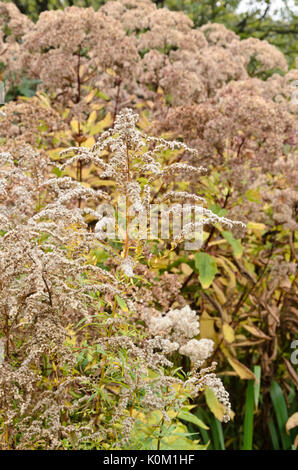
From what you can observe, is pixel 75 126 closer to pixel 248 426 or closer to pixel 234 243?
pixel 234 243

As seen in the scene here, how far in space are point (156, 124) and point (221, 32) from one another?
9.33 ft

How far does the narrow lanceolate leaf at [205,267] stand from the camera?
2.70 metres

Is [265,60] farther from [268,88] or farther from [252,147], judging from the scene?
[252,147]

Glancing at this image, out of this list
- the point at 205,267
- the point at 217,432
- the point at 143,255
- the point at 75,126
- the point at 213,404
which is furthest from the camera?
the point at 75,126

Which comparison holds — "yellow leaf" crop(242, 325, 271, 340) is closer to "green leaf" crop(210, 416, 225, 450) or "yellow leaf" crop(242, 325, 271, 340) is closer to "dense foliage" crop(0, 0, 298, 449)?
"dense foliage" crop(0, 0, 298, 449)

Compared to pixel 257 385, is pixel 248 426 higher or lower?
lower

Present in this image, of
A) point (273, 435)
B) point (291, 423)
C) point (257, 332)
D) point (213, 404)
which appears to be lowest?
point (273, 435)

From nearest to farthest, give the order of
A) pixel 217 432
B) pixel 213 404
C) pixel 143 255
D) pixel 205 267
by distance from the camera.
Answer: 1. pixel 143 255
2. pixel 213 404
3. pixel 205 267
4. pixel 217 432

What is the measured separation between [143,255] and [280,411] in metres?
1.58

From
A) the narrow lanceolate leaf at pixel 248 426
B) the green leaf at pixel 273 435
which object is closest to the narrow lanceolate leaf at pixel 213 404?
the narrow lanceolate leaf at pixel 248 426

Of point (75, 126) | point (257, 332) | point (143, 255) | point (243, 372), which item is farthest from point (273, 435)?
point (75, 126)

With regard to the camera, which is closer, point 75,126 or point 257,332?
→ point 257,332

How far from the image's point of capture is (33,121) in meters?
2.74

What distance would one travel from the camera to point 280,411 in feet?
9.94
